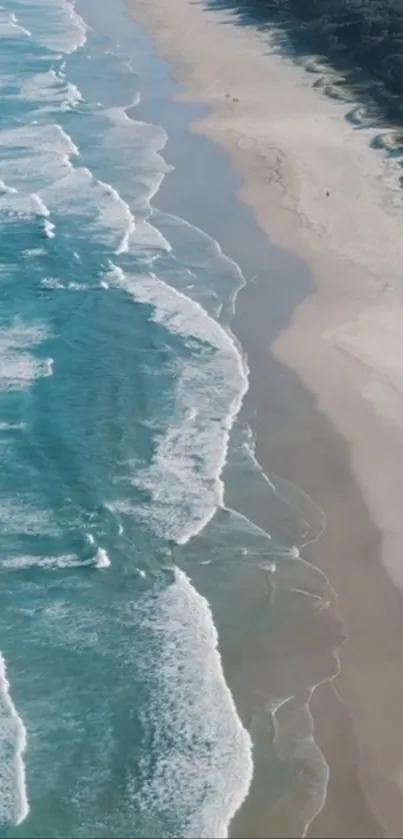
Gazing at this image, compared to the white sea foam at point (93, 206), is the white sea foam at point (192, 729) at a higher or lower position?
higher

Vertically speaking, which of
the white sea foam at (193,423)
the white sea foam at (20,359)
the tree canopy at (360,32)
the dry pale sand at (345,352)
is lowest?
the white sea foam at (20,359)

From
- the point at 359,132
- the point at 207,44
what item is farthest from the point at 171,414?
the point at 207,44

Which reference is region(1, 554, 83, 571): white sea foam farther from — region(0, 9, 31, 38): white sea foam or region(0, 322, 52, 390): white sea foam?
region(0, 9, 31, 38): white sea foam

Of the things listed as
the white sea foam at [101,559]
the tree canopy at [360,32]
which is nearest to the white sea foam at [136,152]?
the tree canopy at [360,32]

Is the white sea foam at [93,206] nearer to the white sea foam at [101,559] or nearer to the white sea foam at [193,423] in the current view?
the white sea foam at [193,423]

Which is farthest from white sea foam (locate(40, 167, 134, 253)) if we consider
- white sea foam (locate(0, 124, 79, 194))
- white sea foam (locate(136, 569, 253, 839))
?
white sea foam (locate(136, 569, 253, 839))

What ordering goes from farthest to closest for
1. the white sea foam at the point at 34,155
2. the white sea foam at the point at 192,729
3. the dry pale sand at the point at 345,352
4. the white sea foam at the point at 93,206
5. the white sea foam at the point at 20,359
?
the white sea foam at the point at 34,155 < the white sea foam at the point at 93,206 < the white sea foam at the point at 20,359 < the dry pale sand at the point at 345,352 < the white sea foam at the point at 192,729

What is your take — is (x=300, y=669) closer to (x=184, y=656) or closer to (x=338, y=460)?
(x=184, y=656)
